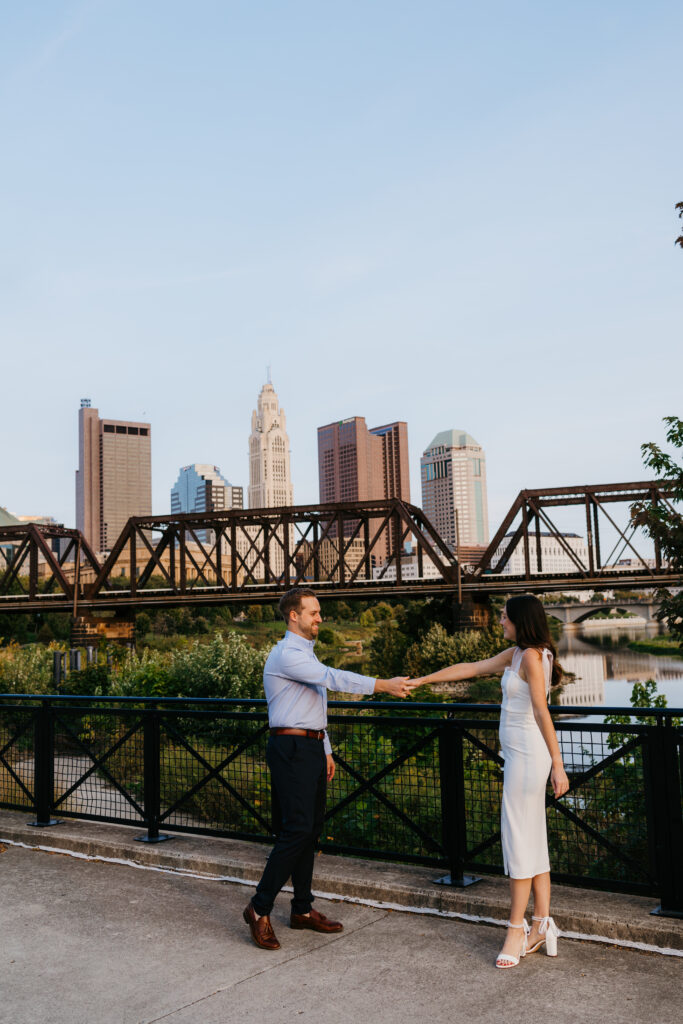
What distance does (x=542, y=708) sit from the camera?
191 inches

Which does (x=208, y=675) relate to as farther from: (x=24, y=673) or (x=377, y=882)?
(x=377, y=882)

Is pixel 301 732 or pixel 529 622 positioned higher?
pixel 529 622

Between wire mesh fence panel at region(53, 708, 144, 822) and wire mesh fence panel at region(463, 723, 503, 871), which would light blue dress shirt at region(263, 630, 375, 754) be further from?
wire mesh fence panel at region(53, 708, 144, 822)

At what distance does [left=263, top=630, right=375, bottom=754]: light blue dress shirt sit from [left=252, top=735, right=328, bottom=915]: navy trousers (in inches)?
4.8

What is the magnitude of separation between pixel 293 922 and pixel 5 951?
5.79 ft

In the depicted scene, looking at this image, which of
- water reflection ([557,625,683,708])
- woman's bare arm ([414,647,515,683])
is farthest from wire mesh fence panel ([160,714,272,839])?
water reflection ([557,625,683,708])

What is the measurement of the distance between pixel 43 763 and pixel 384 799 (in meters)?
4.04

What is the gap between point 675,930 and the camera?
5238mm

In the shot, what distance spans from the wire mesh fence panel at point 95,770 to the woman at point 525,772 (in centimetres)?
430

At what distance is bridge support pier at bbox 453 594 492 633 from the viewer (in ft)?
159

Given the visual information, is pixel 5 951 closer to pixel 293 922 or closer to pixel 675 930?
pixel 293 922

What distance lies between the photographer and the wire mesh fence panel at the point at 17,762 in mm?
9344

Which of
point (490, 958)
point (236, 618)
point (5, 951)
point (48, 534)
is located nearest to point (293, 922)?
point (490, 958)

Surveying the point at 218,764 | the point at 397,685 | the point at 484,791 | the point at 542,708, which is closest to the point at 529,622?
the point at 542,708
